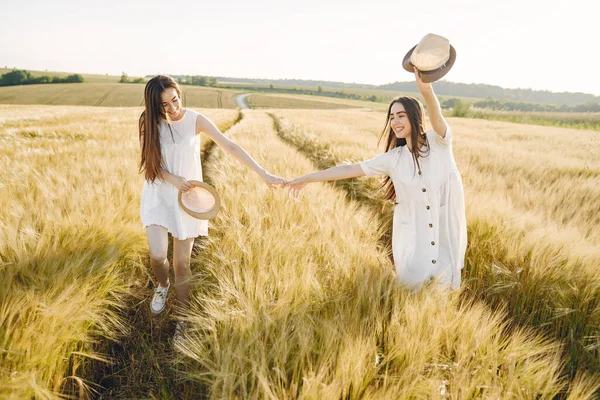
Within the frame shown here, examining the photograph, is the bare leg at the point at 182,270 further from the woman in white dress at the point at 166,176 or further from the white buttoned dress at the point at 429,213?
the white buttoned dress at the point at 429,213

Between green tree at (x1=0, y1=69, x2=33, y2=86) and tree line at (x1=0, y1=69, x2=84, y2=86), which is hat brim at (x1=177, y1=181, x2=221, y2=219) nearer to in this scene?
tree line at (x1=0, y1=69, x2=84, y2=86)

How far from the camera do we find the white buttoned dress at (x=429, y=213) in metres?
2.21

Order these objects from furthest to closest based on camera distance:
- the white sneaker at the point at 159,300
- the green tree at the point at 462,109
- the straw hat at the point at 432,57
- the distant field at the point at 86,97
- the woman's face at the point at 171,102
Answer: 1. the distant field at the point at 86,97
2. the green tree at the point at 462,109
3. the woman's face at the point at 171,102
4. the white sneaker at the point at 159,300
5. the straw hat at the point at 432,57

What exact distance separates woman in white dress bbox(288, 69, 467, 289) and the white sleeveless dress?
4.32 ft

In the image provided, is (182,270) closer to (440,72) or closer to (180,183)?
(180,183)

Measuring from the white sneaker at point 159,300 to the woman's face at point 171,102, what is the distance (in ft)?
3.90

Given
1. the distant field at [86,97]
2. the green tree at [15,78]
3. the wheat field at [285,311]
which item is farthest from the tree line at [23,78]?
the wheat field at [285,311]

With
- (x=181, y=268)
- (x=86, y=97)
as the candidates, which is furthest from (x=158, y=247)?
(x=86, y=97)

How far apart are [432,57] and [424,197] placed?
2.94 ft

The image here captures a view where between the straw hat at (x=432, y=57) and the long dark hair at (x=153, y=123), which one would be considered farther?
the long dark hair at (x=153, y=123)

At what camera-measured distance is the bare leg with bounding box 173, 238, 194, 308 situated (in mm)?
2107

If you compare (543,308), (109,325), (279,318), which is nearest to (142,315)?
(109,325)

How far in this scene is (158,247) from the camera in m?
2.19

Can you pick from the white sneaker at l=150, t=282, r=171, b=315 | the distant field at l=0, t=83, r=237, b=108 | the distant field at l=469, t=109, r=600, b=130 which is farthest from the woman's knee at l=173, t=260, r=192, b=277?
the distant field at l=0, t=83, r=237, b=108
